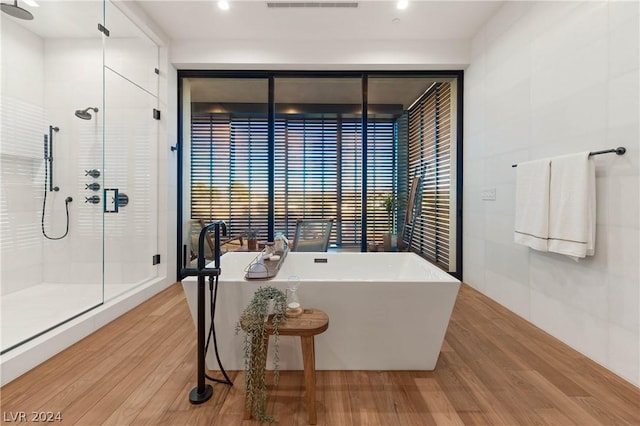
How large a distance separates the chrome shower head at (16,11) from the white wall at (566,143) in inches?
171

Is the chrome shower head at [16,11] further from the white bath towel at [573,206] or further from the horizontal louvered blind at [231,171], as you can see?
the white bath towel at [573,206]

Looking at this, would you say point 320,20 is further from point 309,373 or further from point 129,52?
point 309,373

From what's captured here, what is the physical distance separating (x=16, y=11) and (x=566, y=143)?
15.0 ft

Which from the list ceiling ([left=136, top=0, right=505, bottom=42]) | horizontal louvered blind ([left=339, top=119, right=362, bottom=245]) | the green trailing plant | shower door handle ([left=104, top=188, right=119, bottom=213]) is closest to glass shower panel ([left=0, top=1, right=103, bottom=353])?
shower door handle ([left=104, top=188, right=119, bottom=213])

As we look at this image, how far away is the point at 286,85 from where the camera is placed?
3.82 meters

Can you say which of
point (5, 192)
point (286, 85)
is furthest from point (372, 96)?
point (5, 192)

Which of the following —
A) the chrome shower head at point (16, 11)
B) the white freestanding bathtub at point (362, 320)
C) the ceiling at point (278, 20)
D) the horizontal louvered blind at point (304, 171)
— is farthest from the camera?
the horizontal louvered blind at point (304, 171)

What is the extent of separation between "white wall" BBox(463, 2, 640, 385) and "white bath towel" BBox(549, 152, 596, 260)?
0.26 feet

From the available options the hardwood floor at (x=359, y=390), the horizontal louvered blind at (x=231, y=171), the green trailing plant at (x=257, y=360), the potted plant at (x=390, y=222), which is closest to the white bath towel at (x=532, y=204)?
the hardwood floor at (x=359, y=390)

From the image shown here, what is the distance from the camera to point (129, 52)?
308 centimetres

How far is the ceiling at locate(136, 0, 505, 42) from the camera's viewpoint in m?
2.85

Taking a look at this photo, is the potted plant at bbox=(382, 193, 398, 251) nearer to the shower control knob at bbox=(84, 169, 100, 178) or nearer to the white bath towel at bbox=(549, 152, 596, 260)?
the white bath towel at bbox=(549, 152, 596, 260)

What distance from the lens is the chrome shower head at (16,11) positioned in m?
2.26

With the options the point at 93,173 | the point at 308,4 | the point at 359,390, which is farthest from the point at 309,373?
the point at 308,4
